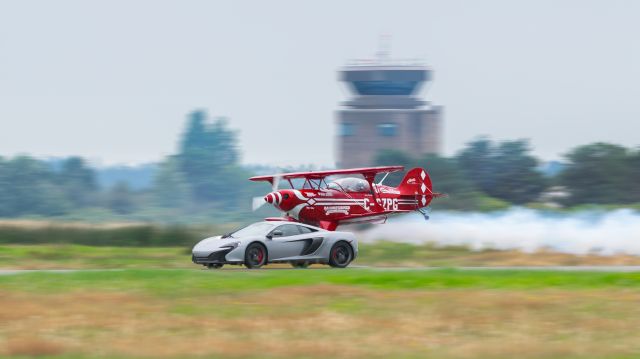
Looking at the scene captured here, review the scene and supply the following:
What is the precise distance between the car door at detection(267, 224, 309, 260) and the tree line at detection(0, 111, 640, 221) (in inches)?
1925

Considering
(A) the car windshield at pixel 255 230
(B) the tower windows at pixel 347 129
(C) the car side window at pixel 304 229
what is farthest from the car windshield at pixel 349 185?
(B) the tower windows at pixel 347 129

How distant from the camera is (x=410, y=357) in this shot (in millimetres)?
15867

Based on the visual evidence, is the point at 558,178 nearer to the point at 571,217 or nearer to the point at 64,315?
the point at 571,217

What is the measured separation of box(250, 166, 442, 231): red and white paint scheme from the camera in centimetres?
3844

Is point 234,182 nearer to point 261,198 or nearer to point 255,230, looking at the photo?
point 261,198

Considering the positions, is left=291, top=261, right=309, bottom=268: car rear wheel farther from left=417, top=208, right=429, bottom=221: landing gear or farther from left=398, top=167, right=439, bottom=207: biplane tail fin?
left=417, top=208, right=429, bottom=221: landing gear

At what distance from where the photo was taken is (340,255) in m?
31.5

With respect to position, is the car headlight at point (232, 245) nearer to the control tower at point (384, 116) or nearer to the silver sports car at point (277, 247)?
the silver sports car at point (277, 247)

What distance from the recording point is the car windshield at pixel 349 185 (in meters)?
39.6

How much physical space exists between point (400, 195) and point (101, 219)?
3230 inches

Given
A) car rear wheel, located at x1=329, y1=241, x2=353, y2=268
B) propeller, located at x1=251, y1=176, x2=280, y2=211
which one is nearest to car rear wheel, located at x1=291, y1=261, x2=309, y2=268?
car rear wheel, located at x1=329, y1=241, x2=353, y2=268

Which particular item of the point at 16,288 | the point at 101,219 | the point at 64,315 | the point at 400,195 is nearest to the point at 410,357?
the point at 64,315

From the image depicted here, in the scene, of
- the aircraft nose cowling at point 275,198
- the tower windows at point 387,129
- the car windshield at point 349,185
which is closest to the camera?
the aircraft nose cowling at point 275,198

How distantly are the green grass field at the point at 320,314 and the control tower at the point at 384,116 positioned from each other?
11297 centimetres
